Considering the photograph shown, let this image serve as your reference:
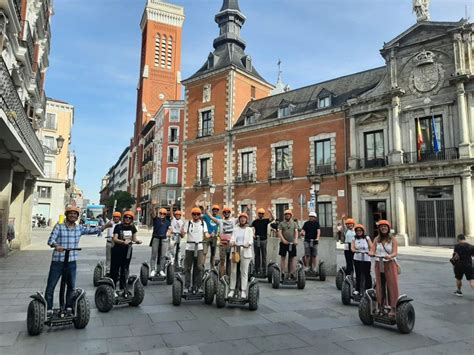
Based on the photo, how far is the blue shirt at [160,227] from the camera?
9012 mm

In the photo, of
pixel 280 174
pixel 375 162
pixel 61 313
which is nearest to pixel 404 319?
pixel 61 313

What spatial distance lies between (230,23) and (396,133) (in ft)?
73.1

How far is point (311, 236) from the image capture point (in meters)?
9.48

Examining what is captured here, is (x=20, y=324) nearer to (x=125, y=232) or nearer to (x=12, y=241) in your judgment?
(x=125, y=232)

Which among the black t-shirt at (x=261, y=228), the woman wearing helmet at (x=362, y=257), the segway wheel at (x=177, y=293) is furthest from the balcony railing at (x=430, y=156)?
the segway wheel at (x=177, y=293)

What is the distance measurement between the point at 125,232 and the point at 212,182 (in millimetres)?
25366

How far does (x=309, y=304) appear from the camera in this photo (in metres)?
6.98

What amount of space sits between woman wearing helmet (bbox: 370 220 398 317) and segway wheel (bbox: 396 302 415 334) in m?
0.14

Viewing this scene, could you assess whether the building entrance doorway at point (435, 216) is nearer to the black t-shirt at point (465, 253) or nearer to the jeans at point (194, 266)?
the black t-shirt at point (465, 253)

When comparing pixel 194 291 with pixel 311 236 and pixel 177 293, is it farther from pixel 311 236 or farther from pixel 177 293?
pixel 311 236

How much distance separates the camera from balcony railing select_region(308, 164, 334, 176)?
82.2 feet

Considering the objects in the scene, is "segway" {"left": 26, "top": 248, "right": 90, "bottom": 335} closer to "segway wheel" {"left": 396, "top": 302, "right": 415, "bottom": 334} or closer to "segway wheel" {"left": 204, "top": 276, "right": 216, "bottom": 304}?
"segway wheel" {"left": 204, "top": 276, "right": 216, "bottom": 304}

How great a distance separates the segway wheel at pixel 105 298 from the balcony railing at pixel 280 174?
71.6 feet

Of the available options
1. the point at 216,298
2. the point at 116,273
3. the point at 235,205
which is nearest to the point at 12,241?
the point at 116,273
